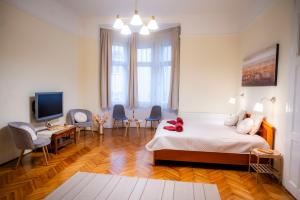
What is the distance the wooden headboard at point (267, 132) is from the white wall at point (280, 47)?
8 centimetres

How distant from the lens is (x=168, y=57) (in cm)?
569

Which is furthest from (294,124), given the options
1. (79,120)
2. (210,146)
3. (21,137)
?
(79,120)

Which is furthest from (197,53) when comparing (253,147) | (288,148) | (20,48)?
(20,48)

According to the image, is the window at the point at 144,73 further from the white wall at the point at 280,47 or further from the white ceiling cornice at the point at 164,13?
the white wall at the point at 280,47

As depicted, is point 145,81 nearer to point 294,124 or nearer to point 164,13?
point 164,13

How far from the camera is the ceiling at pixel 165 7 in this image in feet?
14.4

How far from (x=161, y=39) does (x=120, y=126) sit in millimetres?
3009

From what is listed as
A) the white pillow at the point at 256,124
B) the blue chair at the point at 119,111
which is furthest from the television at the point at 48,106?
the white pillow at the point at 256,124

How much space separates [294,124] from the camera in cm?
238

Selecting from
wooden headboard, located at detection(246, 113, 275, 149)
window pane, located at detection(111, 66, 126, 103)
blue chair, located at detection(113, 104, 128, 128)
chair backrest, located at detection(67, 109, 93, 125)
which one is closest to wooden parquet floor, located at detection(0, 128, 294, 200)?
wooden headboard, located at detection(246, 113, 275, 149)

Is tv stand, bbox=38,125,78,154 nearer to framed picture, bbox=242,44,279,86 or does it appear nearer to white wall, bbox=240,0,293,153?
white wall, bbox=240,0,293,153

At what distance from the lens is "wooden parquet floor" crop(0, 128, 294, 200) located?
95.0 inches

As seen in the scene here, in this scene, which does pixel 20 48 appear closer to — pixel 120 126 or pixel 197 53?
pixel 120 126

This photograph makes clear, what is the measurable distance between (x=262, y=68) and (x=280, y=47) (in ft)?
1.95
